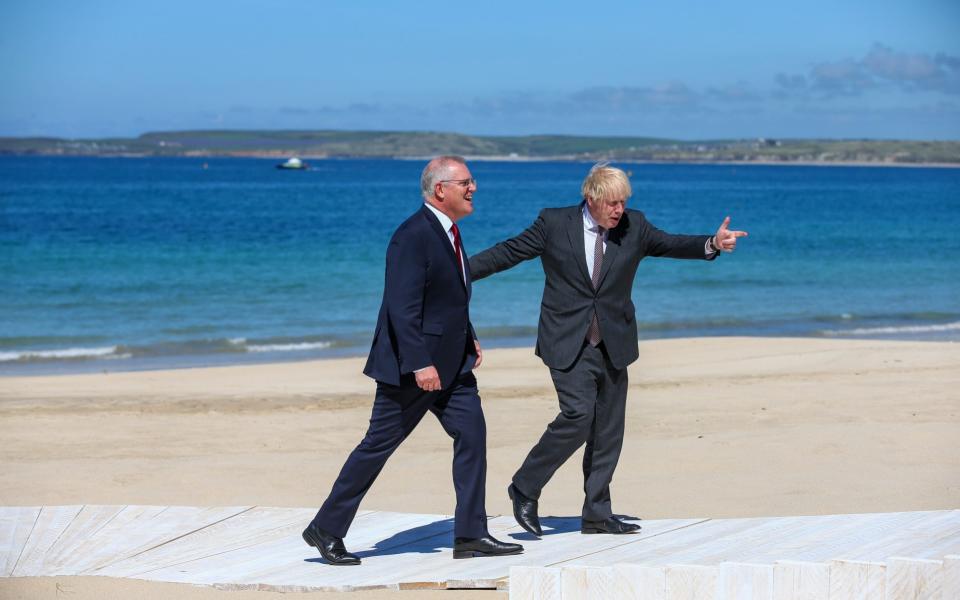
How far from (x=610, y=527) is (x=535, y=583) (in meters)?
1.28

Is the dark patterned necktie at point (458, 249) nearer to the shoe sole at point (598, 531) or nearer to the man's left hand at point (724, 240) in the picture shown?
the man's left hand at point (724, 240)

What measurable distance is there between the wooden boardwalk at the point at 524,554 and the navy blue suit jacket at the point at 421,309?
2.96ft

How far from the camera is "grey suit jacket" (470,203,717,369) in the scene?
5.58m

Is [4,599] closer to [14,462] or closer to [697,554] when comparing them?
[697,554]

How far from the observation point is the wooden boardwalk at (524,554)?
446 cm

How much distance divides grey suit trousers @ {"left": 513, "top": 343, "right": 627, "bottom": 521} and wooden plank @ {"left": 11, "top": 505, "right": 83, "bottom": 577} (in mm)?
2295

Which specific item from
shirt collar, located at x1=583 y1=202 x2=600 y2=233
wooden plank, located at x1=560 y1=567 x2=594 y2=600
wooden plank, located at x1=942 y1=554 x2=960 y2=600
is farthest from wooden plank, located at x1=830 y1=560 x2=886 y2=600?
shirt collar, located at x1=583 y1=202 x2=600 y2=233

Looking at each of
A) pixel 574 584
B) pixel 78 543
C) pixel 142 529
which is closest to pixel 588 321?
pixel 574 584

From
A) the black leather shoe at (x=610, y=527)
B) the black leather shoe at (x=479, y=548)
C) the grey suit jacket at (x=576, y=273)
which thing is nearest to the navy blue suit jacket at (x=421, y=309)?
the grey suit jacket at (x=576, y=273)

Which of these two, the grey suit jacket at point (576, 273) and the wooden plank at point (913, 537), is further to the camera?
the grey suit jacket at point (576, 273)

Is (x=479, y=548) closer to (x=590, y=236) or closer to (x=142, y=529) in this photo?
(x=590, y=236)

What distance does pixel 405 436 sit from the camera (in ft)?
17.2

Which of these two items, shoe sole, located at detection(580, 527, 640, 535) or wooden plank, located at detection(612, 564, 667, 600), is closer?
wooden plank, located at detection(612, 564, 667, 600)

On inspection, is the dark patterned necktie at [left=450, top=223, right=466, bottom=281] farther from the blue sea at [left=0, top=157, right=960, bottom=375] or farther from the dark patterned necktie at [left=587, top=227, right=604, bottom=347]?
the blue sea at [left=0, top=157, right=960, bottom=375]
